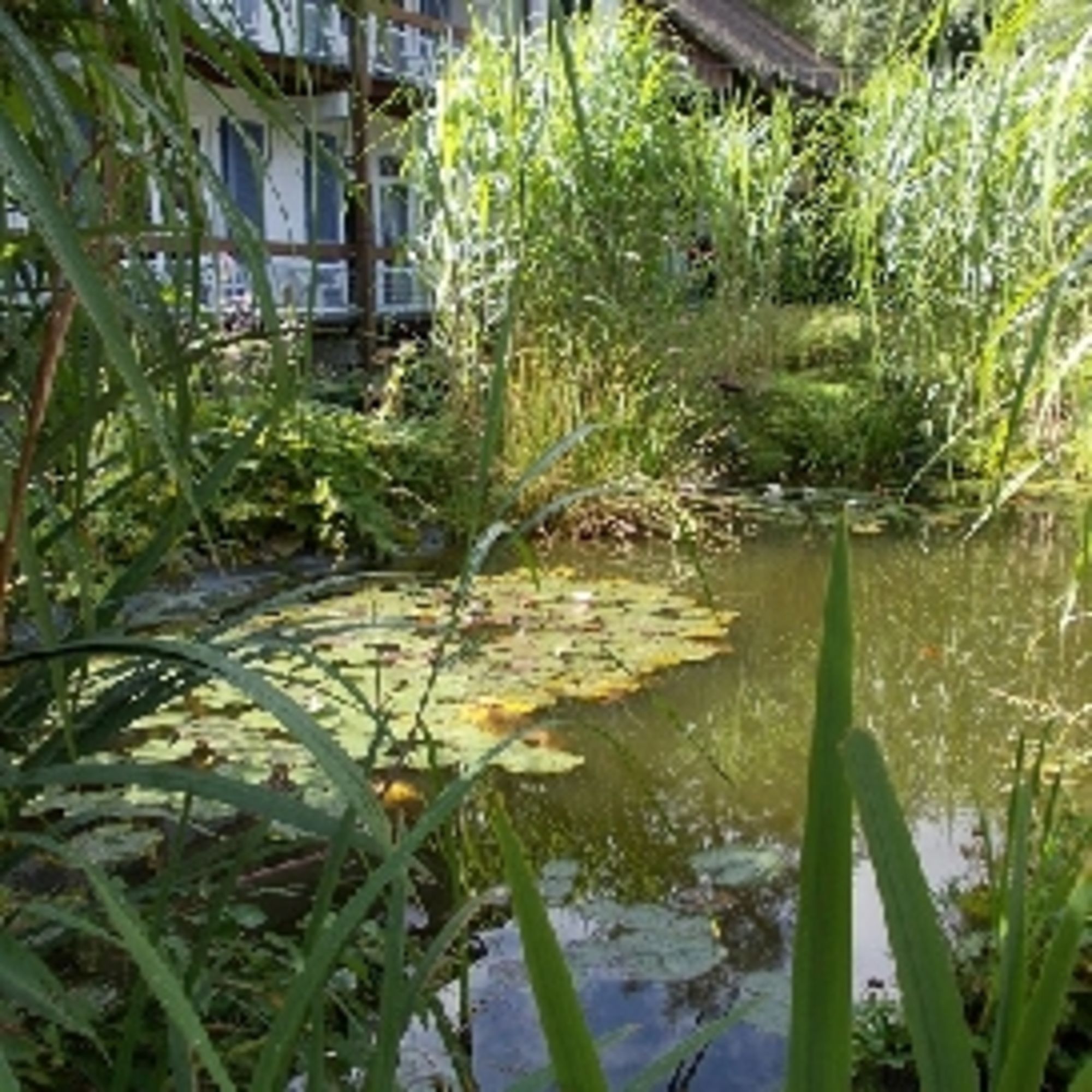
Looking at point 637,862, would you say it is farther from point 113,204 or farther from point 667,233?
point 667,233

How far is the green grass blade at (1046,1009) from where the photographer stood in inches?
17.7

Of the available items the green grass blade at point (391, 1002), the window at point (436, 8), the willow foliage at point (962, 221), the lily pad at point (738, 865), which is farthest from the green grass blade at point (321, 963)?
the window at point (436, 8)

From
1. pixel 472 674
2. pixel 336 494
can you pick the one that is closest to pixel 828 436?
pixel 336 494

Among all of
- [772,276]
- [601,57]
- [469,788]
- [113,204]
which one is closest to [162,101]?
[113,204]

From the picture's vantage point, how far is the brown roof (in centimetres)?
1644

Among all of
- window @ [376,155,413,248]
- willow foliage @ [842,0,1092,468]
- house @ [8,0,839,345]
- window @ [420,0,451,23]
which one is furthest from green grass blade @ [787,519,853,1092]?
window @ [420,0,451,23]

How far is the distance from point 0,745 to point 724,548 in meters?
5.75

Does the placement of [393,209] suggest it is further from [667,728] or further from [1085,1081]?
[1085,1081]

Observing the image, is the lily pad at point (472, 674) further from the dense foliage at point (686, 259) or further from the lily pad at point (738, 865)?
the dense foliage at point (686, 259)

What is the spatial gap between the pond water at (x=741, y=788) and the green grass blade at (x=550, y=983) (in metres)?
0.26

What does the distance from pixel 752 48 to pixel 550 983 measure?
17.5m

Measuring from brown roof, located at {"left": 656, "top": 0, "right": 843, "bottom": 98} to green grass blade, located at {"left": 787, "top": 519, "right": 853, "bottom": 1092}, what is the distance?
1603 centimetres

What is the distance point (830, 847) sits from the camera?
17.2 inches

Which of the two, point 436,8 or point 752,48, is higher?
point 436,8
